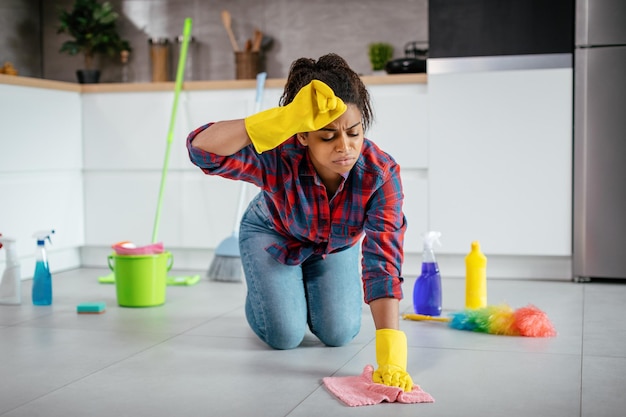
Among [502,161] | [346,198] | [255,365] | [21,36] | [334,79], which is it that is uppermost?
[21,36]

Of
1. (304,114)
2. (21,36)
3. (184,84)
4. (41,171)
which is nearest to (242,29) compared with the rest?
(184,84)

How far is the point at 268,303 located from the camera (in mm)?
2281

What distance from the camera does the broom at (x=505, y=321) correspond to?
2.35m

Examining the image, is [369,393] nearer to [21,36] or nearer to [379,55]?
[379,55]

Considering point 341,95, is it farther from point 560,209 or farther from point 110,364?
point 560,209

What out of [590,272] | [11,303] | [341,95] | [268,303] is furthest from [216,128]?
[590,272]

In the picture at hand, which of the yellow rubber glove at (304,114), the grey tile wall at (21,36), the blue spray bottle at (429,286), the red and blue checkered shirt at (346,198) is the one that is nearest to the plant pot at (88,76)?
the grey tile wall at (21,36)

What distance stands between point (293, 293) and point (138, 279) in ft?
2.57

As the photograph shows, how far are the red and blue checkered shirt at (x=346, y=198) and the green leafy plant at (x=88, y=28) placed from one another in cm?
242

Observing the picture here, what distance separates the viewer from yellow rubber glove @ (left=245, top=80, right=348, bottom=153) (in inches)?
65.7

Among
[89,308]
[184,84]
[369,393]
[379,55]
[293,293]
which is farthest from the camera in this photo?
[379,55]

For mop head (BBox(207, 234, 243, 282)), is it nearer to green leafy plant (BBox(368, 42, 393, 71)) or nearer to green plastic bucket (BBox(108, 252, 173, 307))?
green plastic bucket (BBox(108, 252, 173, 307))

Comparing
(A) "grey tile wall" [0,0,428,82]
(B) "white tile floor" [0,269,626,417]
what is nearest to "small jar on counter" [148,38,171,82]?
(A) "grey tile wall" [0,0,428,82]

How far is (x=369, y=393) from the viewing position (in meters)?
1.80
